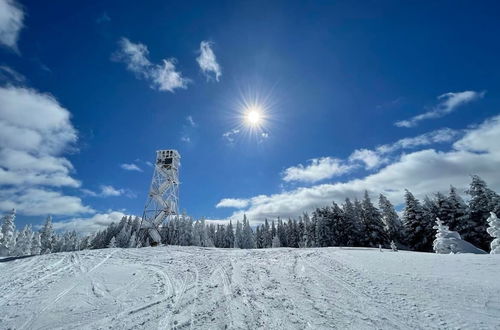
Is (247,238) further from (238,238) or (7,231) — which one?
(7,231)

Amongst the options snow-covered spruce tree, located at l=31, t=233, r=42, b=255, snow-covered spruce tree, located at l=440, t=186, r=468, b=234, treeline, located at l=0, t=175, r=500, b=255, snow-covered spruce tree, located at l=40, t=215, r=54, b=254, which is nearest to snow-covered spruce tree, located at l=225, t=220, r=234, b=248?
treeline, located at l=0, t=175, r=500, b=255

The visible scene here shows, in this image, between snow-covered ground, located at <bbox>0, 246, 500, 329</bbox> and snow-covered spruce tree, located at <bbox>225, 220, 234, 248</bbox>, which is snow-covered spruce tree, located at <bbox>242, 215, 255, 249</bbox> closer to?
snow-covered spruce tree, located at <bbox>225, 220, 234, 248</bbox>

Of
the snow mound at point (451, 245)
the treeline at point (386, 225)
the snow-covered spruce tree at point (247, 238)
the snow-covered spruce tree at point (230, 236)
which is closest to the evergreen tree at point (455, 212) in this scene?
the treeline at point (386, 225)

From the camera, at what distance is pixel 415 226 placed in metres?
38.5

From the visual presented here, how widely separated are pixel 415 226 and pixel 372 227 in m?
6.49

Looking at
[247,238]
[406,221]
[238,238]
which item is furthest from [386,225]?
[238,238]

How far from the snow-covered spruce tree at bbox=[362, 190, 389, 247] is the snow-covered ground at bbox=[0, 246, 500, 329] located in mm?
32734

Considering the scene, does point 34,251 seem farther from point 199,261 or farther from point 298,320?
point 298,320

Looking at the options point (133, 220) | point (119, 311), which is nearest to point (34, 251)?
point (133, 220)

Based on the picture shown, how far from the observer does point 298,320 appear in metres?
6.64

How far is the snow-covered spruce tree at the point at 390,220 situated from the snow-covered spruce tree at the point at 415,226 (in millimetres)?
3754

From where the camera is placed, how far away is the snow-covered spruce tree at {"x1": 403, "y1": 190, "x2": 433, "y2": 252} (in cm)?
3719

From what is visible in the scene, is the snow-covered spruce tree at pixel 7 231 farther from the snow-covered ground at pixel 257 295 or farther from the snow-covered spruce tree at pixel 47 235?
the snow-covered ground at pixel 257 295

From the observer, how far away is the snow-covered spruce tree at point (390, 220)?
4384 cm
